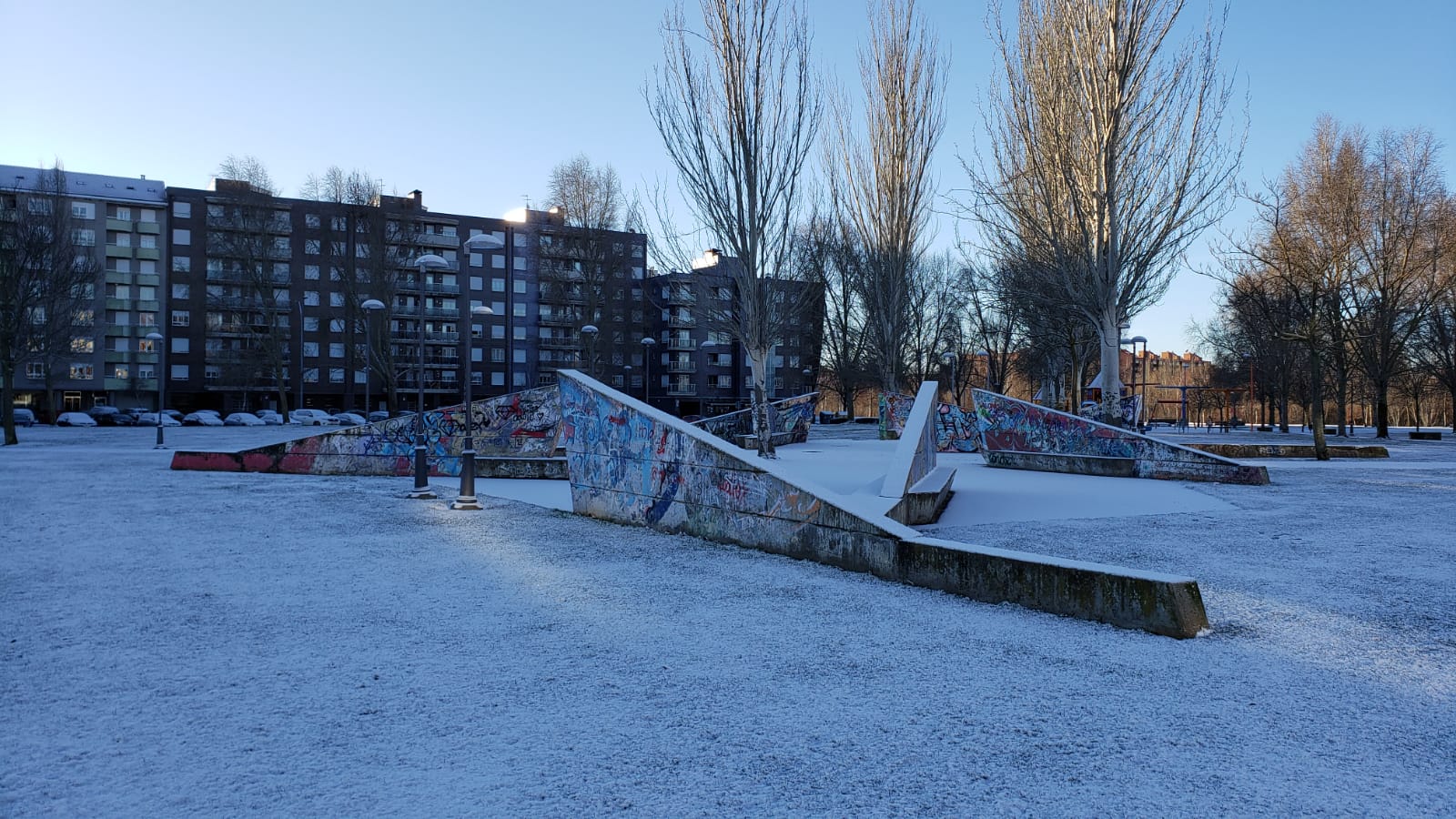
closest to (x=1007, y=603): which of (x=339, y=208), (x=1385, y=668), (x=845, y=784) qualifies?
(x=1385, y=668)

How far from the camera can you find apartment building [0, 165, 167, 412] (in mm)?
58781

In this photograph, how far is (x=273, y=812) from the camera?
2432 millimetres

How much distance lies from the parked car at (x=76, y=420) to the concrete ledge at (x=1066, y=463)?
2082 inches

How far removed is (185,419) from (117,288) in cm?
1840

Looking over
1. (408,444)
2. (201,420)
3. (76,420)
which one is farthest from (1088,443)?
(76,420)

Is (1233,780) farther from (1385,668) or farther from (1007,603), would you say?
(1007,603)

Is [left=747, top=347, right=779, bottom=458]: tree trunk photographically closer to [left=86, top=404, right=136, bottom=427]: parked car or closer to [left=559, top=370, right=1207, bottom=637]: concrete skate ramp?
[left=559, top=370, right=1207, bottom=637]: concrete skate ramp

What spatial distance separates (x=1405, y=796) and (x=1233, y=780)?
1.57 feet

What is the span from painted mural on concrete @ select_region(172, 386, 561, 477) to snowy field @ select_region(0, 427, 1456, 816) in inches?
298

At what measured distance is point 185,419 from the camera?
1978 inches

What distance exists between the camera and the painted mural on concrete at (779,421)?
23.5 m

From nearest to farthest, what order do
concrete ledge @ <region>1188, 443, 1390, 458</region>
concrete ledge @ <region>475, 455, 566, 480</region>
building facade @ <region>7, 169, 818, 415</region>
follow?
concrete ledge @ <region>475, 455, 566, 480</region>, concrete ledge @ <region>1188, 443, 1390, 458</region>, building facade @ <region>7, 169, 818, 415</region>

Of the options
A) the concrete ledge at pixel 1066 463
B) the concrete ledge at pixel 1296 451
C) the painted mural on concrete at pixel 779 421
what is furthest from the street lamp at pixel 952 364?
the concrete ledge at pixel 1066 463

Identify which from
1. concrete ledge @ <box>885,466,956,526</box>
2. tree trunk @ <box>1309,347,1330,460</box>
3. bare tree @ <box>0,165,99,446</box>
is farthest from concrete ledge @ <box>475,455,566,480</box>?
bare tree @ <box>0,165,99,446</box>
